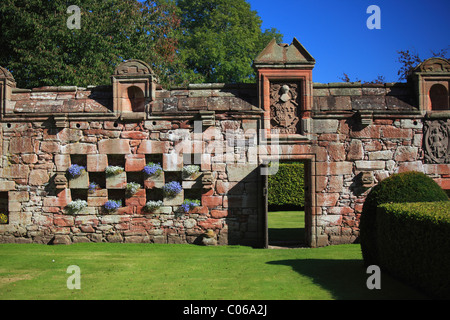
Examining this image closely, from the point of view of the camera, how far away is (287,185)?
21.6 m

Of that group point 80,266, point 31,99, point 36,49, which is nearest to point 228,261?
point 80,266

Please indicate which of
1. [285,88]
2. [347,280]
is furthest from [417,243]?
[285,88]

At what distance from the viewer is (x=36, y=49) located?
1658 centimetres

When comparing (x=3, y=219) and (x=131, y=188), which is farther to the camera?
(x=3, y=219)

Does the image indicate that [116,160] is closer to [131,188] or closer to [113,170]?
[113,170]

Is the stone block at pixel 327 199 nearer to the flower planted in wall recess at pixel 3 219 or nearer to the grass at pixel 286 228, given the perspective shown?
the grass at pixel 286 228

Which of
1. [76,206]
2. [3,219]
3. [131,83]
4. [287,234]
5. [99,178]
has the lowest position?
[287,234]

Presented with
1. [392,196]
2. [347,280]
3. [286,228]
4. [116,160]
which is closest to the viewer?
[347,280]

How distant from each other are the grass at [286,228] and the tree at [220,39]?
10.6m

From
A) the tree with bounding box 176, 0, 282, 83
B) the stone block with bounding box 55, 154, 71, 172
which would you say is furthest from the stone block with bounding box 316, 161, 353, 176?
the tree with bounding box 176, 0, 282, 83

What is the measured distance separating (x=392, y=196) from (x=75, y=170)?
782 centimetres

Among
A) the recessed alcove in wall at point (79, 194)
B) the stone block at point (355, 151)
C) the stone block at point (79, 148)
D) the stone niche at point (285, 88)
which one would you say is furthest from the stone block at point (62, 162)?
the stone block at point (355, 151)
